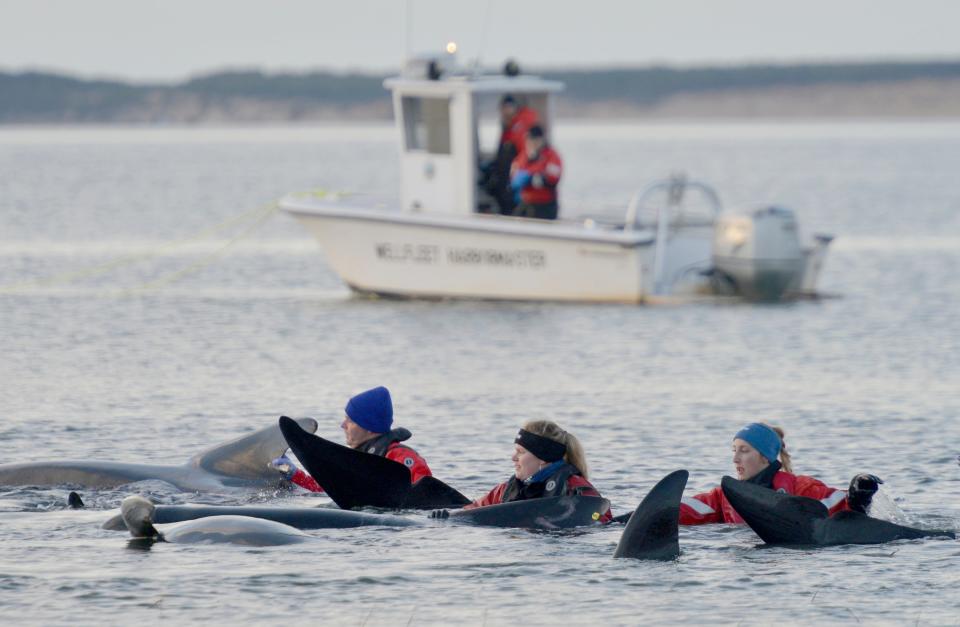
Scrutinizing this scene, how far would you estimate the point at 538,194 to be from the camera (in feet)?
83.5

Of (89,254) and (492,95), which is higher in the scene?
(492,95)

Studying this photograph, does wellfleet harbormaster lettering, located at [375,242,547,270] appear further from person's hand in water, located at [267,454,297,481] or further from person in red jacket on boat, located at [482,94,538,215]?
person's hand in water, located at [267,454,297,481]

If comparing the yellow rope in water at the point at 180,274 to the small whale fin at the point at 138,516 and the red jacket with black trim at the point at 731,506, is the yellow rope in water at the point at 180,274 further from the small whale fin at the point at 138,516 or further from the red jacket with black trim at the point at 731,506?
the small whale fin at the point at 138,516

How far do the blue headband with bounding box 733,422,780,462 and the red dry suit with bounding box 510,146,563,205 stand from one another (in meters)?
13.4

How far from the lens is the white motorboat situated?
2578 centimetres

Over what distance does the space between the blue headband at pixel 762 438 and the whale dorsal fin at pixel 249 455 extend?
3.78 metres

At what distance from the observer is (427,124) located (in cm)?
2695

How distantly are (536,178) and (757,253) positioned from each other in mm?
3784

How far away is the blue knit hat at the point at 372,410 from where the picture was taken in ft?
41.9

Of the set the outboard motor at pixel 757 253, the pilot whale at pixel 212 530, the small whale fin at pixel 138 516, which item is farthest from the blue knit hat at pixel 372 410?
the outboard motor at pixel 757 253

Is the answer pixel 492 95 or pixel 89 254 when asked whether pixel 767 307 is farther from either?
pixel 89 254

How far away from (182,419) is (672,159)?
11515cm

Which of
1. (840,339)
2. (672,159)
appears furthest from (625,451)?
(672,159)

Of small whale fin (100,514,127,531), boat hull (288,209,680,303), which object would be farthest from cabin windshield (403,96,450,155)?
small whale fin (100,514,127,531)
